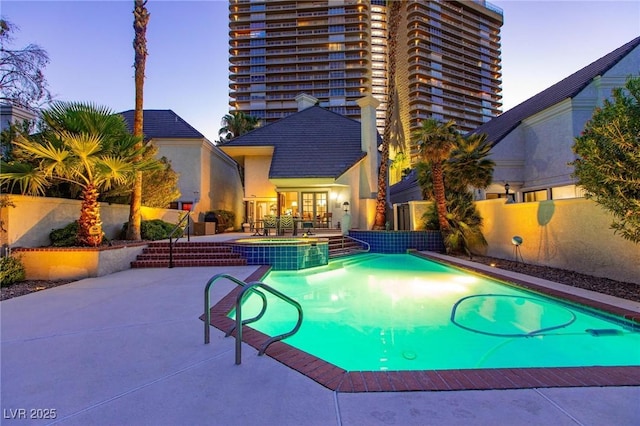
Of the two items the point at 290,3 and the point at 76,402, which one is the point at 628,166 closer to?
the point at 76,402

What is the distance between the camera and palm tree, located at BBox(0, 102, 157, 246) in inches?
277

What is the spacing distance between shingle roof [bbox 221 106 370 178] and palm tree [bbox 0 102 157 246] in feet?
31.5

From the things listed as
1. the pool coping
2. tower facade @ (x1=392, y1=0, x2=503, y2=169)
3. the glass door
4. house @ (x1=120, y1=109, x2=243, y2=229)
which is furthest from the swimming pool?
tower facade @ (x1=392, y1=0, x2=503, y2=169)

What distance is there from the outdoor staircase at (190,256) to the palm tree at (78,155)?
1.64 meters

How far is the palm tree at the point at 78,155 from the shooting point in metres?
7.04

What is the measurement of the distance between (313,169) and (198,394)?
51.4ft

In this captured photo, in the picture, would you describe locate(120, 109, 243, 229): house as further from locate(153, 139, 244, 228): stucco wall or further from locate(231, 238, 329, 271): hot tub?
locate(231, 238, 329, 271): hot tub

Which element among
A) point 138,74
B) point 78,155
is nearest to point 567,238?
point 78,155

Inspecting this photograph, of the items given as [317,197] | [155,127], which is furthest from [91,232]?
[155,127]

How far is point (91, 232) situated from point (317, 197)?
12240 mm

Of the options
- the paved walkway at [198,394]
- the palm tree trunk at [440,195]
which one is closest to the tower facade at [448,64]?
the palm tree trunk at [440,195]

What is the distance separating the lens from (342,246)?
45.2 feet

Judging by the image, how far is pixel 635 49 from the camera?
15.2m

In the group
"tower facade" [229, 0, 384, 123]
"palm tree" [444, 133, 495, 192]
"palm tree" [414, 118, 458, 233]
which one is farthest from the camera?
"tower facade" [229, 0, 384, 123]
